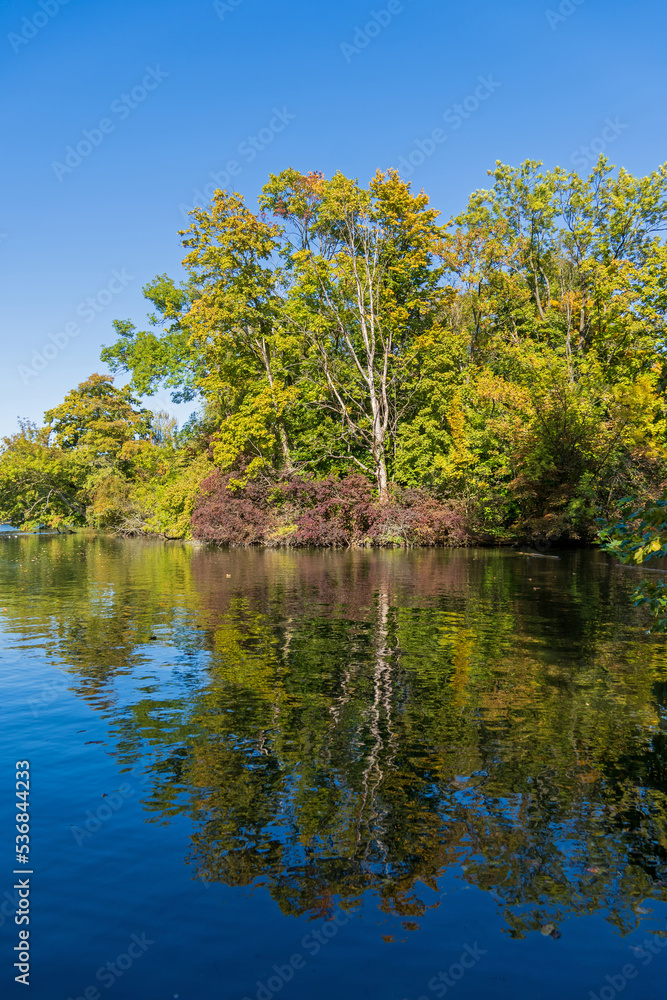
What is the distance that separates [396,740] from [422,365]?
121 ft

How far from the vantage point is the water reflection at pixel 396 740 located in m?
4.49

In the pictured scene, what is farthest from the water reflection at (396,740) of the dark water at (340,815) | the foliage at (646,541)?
the foliage at (646,541)

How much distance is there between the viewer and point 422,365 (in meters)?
41.7

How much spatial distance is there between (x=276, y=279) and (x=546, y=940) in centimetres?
4299

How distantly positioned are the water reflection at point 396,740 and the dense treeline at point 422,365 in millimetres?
19257

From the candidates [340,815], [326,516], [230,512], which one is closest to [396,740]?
[340,815]

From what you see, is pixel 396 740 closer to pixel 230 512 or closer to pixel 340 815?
pixel 340 815

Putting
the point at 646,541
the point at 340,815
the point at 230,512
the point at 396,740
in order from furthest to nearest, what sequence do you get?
the point at 230,512
the point at 396,740
the point at 646,541
the point at 340,815

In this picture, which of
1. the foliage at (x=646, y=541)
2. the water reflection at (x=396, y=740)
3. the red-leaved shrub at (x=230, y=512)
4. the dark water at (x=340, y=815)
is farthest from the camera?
the red-leaved shrub at (x=230, y=512)

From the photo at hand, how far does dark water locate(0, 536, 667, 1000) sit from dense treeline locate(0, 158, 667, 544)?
2335 centimetres

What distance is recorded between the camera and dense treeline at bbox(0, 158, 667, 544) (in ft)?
107

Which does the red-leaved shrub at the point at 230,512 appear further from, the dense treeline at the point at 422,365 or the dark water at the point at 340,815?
the dark water at the point at 340,815

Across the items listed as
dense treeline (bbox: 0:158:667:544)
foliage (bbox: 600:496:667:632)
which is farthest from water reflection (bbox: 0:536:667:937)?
dense treeline (bbox: 0:158:667:544)

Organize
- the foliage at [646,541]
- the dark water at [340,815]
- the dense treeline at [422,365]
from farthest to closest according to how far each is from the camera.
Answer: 1. the dense treeline at [422,365]
2. the foliage at [646,541]
3. the dark water at [340,815]
